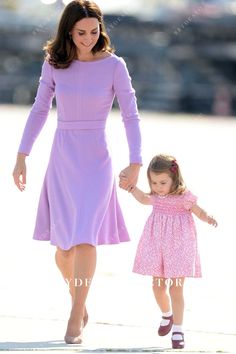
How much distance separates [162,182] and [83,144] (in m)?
0.43

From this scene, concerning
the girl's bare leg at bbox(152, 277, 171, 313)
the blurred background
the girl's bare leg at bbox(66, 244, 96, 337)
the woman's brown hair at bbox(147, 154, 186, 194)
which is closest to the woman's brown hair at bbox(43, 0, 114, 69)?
the woman's brown hair at bbox(147, 154, 186, 194)

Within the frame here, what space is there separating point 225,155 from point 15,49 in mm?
48853

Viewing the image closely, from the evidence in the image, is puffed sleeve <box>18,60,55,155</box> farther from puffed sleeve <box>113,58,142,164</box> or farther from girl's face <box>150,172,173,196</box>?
girl's face <box>150,172,173,196</box>

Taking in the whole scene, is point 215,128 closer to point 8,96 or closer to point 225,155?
point 225,155

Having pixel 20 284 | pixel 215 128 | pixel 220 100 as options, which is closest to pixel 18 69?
pixel 220 100

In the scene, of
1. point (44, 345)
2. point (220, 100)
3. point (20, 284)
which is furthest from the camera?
point (220, 100)

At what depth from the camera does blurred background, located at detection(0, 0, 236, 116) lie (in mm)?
68250

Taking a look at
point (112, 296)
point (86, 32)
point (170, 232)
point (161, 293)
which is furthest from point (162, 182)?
point (112, 296)

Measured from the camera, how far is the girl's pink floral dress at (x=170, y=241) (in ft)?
24.0

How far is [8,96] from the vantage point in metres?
67.0

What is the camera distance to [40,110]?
300 inches

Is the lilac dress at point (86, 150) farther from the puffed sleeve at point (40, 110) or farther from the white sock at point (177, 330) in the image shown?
the white sock at point (177, 330)

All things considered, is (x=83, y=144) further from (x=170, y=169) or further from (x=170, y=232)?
(x=170, y=232)

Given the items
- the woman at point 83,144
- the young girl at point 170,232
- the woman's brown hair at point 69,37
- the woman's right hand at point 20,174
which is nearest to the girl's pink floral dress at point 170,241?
the young girl at point 170,232
